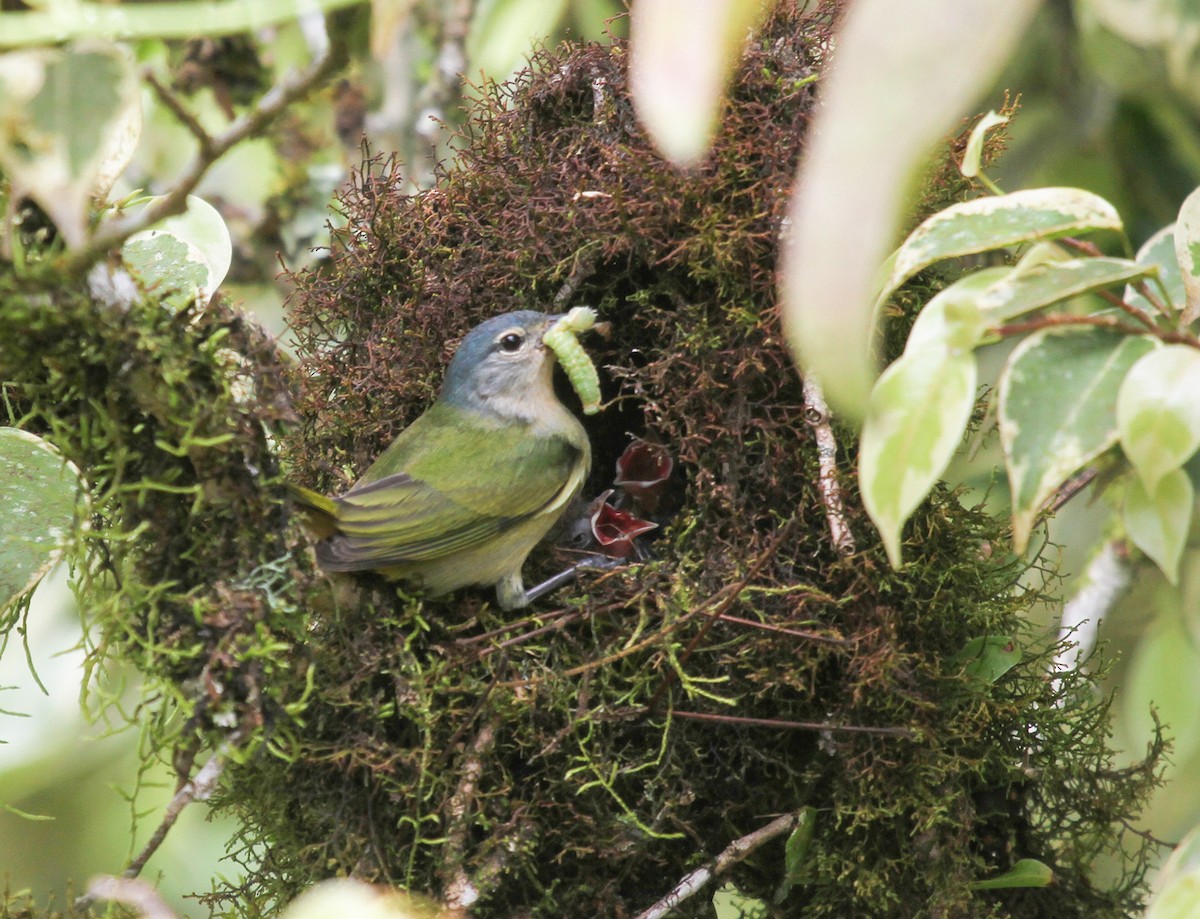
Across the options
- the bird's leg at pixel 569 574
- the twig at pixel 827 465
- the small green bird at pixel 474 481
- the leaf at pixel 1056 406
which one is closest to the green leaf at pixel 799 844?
the twig at pixel 827 465

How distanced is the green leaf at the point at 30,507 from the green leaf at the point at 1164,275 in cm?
162

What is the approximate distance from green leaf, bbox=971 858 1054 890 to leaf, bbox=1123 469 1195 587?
0.88 metres

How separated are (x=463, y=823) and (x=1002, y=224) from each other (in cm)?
128

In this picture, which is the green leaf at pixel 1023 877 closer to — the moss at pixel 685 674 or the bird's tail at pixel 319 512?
the moss at pixel 685 674

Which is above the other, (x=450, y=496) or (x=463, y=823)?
(x=450, y=496)

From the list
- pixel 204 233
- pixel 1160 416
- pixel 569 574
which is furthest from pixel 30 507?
pixel 1160 416

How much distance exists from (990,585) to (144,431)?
58.7 inches

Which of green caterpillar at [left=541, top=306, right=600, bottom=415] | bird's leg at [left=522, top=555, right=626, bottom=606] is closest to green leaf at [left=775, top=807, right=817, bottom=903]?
bird's leg at [left=522, top=555, right=626, bottom=606]

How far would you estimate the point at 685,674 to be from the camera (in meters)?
2.03

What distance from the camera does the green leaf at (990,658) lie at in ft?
6.75

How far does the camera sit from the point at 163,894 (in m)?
3.49

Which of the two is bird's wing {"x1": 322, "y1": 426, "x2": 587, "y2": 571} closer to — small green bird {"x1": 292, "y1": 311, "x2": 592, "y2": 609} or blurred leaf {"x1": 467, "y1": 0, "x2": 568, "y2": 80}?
small green bird {"x1": 292, "y1": 311, "x2": 592, "y2": 609}

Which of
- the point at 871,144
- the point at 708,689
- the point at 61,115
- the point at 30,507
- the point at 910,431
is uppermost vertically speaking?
the point at 61,115

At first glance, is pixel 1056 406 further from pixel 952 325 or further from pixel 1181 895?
pixel 1181 895
